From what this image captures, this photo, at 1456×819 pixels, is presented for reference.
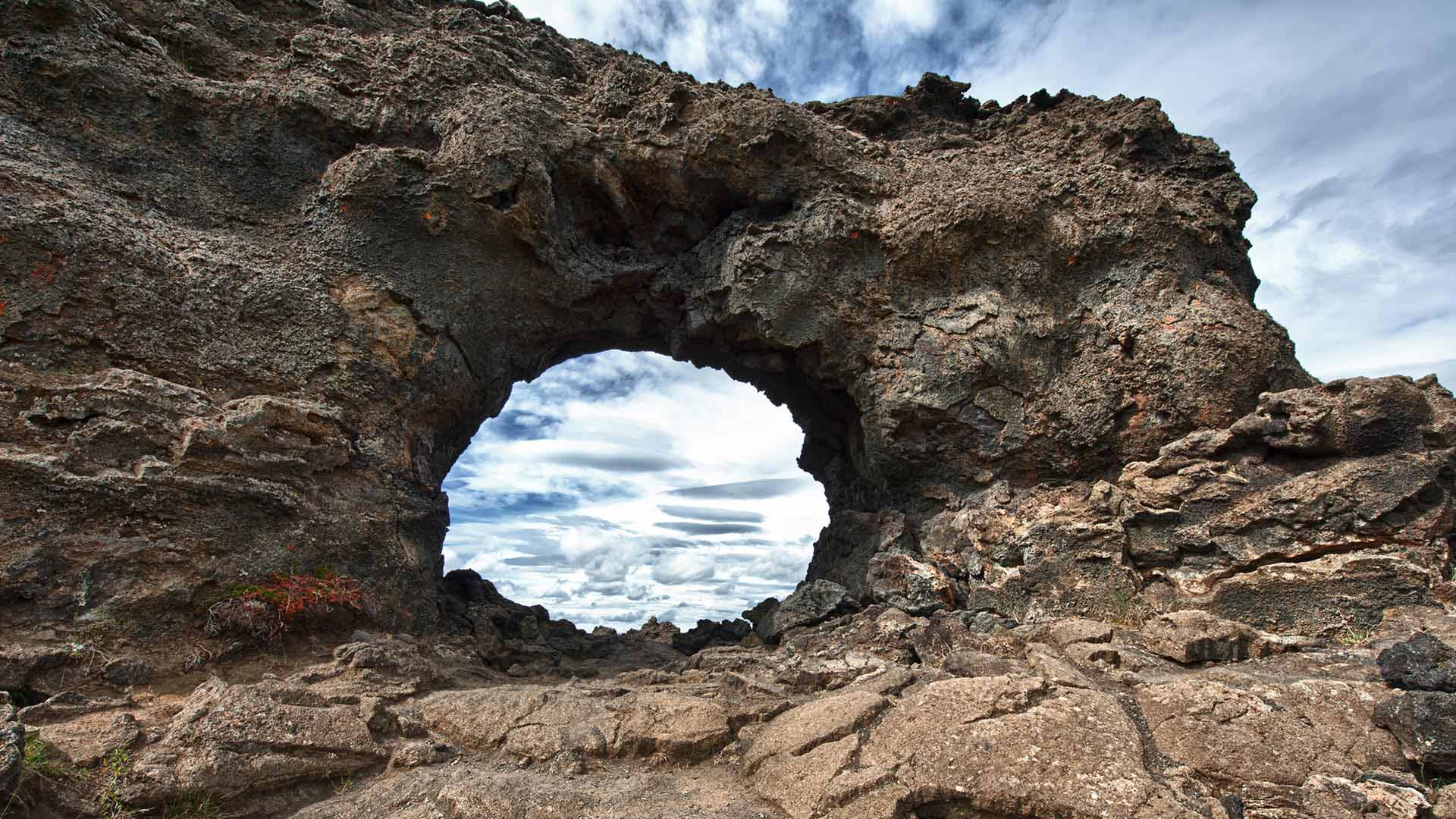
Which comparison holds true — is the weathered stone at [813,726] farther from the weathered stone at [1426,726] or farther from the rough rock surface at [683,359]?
the weathered stone at [1426,726]

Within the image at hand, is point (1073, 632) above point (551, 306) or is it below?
below

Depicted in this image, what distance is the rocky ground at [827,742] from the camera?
5520 mm

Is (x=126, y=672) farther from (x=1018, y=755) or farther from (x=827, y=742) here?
(x=1018, y=755)

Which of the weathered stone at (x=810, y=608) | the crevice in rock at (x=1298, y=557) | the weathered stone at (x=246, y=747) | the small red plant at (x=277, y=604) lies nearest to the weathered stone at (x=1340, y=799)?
the crevice in rock at (x=1298, y=557)

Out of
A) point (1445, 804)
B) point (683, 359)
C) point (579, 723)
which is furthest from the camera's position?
point (683, 359)

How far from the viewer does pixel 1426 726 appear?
5.79m

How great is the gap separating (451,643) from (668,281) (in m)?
8.31

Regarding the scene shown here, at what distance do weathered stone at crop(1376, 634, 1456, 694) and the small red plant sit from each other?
11.9 m

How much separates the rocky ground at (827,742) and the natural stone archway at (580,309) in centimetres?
235

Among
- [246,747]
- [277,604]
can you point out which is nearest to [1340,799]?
[246,747]

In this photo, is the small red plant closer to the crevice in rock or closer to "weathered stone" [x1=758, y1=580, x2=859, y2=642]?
"weathered stone" [x1=758, y1=580, x2=859, y2=642]

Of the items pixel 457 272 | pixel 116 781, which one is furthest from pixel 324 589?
pixel 457 272

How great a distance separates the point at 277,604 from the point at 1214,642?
1146 cm

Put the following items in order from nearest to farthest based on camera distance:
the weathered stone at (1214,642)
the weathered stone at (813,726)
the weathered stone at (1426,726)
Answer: the weathered stone at (1426,726), the weathered stone at (813,726), the weathered stone at (1214,642)
